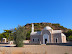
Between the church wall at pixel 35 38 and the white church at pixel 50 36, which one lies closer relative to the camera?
the white church at pixel 50 36

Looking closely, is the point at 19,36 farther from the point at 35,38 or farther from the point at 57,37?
the point at 57,37

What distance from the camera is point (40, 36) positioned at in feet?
125

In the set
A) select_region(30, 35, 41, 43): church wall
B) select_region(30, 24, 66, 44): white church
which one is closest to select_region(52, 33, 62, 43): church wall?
select_region(30, 24, 66, 44): white church

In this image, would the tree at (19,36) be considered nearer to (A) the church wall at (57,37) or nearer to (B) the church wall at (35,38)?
(B) the church wall at (35,38)

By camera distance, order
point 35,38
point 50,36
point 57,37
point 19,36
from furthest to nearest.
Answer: point 35,38 → point 50,36 → point 57,37 → point 19,36

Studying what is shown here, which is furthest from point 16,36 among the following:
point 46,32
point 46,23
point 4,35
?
point 46,23

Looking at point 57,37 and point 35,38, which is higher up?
point 57,37

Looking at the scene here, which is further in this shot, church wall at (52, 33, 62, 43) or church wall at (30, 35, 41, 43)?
church wall at (30, 35, 41, 43)

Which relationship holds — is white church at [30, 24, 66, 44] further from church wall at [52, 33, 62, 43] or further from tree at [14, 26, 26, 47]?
tree at [14, 26, 26, 47]

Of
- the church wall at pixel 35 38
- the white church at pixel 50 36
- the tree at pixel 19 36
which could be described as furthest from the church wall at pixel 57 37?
the tree at pixel 19 36

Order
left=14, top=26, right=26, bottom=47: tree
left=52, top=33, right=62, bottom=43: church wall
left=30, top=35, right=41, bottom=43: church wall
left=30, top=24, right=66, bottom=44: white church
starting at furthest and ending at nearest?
1. left=30, top=35, right=41, bottom=43: church wall
2. left=30, top=24, right=66, bottom=44: white church
3. left=52, top=33, right=62, bottom=43: church wall
4. left=14, top=26, right=26, bottom=47: tree

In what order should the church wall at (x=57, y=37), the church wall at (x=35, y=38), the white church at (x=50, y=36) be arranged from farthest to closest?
1. the church wall at (x=35, y=38)
2. the white church at (x=50, y=36)
3. the church wall at (x=57, y=37)

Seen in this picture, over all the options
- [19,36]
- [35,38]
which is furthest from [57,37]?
[19,36]

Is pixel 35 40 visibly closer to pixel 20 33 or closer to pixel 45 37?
pixel 45 37
